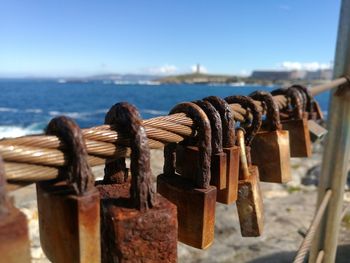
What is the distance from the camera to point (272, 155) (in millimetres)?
1623

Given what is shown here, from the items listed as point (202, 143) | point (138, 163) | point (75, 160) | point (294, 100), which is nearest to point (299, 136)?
point (294, 100)

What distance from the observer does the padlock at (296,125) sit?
1.89 m

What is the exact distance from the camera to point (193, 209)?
1.05 meters

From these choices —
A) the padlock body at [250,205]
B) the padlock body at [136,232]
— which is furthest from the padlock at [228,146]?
the padlock body at [136,232]

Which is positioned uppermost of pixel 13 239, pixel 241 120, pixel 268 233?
pixel 241 120

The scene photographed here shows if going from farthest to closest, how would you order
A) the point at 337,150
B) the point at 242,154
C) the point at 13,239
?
the point at 337,150 → the point at 242,154 → the point at 13,239

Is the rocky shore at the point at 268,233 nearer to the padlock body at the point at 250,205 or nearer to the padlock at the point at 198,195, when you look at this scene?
the padlock body at the point at 250,205

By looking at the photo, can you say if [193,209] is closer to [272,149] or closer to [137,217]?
[137,217]

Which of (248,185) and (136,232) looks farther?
(248,185)

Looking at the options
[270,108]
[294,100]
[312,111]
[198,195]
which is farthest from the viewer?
[312,111]

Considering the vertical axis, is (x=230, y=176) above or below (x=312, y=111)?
below

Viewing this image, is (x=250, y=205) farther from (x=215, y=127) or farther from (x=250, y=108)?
(x=215, y=127)

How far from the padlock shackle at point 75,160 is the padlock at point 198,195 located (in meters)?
0.38

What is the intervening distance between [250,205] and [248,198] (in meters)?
0.04
